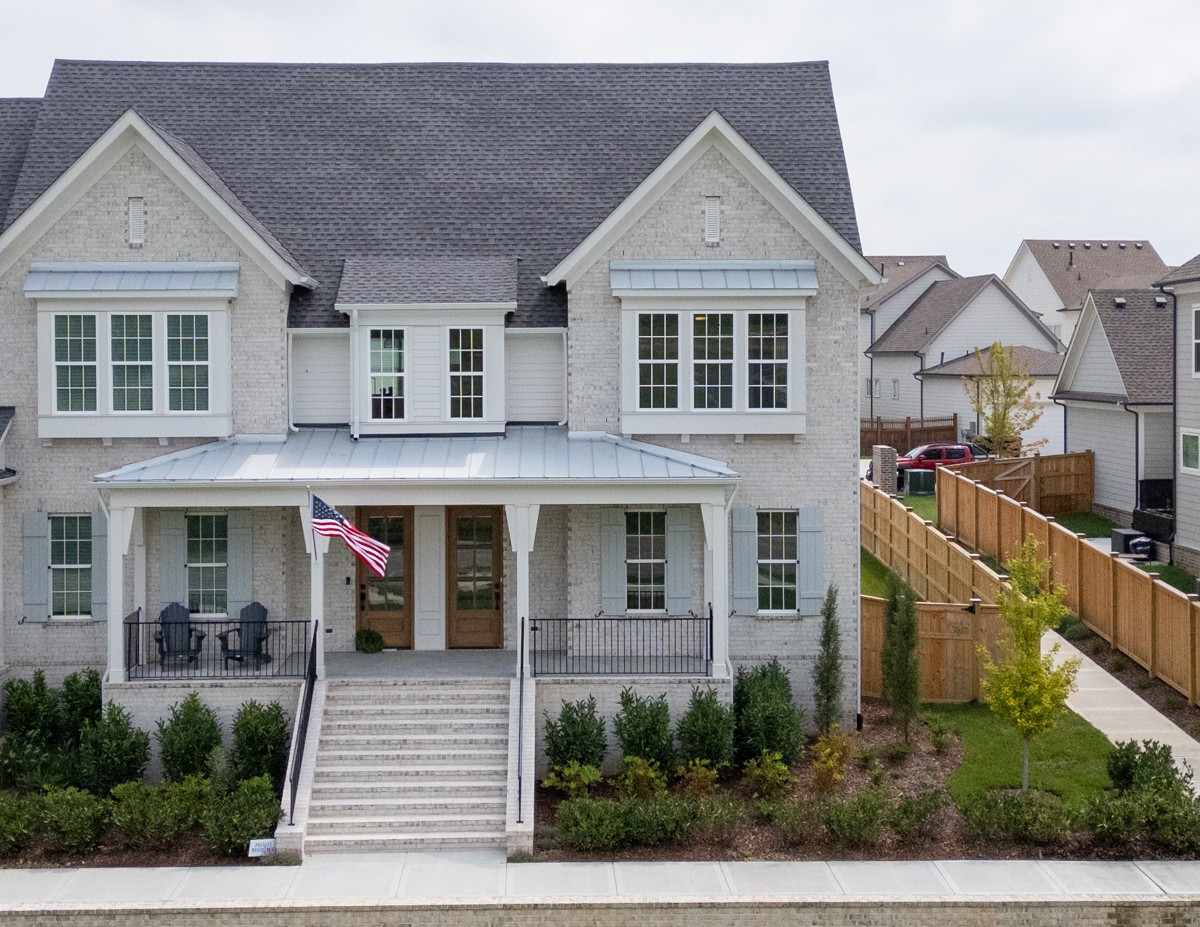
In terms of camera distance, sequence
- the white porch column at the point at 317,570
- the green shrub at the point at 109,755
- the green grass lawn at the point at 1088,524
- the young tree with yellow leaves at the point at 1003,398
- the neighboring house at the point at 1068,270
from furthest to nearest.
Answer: the neighboring house at the point at 1068,270 < the young tree with yellow leaves at the point at 1003,398 < the green grass lawn at the point at 1088,524 < the white porch column at the point at 317,570 < the green shrub at the point at 109,755

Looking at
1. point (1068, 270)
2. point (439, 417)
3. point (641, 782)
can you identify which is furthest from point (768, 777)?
point (1068, 270)

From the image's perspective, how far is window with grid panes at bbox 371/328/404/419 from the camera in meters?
21.2

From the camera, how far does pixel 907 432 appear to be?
54.3 meters

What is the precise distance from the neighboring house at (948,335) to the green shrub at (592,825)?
43193mm

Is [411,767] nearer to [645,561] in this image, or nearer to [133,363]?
[645,561]

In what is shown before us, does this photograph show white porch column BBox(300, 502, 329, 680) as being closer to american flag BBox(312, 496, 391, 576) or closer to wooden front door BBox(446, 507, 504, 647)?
american flag BBox(312, 496, 391, 576)

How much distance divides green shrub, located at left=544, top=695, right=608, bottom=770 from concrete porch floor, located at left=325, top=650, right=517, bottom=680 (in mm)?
1283

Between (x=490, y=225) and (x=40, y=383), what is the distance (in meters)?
7.58

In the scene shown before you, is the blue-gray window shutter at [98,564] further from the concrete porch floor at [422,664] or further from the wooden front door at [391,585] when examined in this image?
the wooden front door at [391,585]

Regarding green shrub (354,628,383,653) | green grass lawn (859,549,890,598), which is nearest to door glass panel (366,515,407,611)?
green shrub (354,628,383,653)

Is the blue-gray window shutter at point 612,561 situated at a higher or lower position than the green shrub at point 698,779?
higher

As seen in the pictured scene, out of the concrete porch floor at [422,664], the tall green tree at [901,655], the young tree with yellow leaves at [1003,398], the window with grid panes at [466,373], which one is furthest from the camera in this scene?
the young tree with yellow leaves at [1003,398]

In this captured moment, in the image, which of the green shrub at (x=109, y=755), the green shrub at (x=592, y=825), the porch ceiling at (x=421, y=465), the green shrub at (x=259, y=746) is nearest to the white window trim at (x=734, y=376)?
the porch ceiling at (x=421, y=465)

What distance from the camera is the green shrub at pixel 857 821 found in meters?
16.2
